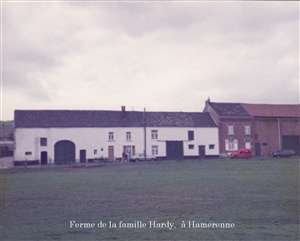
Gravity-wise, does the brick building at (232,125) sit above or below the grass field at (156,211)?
above

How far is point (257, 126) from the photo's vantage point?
55500 mm

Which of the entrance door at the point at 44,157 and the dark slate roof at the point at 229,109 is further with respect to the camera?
the dark slate roof at the point at 229,109

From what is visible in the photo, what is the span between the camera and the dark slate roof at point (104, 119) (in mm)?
52000

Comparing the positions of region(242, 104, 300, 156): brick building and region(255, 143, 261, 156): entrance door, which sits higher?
region(242, 104, 300, 156): brick building

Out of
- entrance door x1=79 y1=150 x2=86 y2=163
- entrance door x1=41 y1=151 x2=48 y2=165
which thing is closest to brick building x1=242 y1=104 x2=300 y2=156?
entrance door x1=79 y1=150 x2=86 y2=163

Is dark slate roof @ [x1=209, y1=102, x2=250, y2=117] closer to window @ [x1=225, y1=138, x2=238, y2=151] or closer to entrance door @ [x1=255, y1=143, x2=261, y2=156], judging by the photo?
window @ [x1=225, y1=138, x2=238, y2=151]

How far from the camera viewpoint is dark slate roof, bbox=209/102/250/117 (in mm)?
56875

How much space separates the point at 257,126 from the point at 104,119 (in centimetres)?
2255

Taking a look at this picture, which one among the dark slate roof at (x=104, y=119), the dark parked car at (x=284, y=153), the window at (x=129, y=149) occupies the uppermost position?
the dark slate roof at (x=104, y=119)

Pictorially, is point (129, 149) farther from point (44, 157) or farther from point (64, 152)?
point (44, 157)

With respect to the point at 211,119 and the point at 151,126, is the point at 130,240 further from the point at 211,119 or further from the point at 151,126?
the point at 211,119

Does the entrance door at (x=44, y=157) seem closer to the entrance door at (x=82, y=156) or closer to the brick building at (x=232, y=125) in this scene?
the entrance door at (x=82, y=156)

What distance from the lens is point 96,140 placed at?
2108 inches

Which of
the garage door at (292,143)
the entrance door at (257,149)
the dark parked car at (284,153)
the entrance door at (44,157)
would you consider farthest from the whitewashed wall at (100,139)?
the garage door at (292,143)
